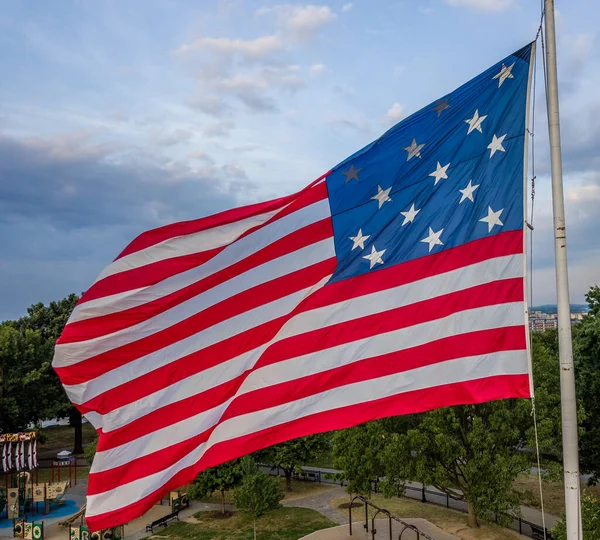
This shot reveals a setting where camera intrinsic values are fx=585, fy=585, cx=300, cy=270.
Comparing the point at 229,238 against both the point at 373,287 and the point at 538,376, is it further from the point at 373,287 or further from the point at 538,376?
→ the point at 538,376

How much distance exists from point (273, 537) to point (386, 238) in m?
22.2

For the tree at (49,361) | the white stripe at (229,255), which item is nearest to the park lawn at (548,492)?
the white stripe at (229,255)

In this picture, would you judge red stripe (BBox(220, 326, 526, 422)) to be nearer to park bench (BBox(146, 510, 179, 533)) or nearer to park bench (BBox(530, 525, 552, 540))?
park bench (BBox(530, 525, 552, 540))

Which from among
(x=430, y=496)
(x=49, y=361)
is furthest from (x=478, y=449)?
(x=49, y=361)

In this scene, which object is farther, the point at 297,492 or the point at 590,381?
the point at 297,492

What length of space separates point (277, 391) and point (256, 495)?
2131 cm

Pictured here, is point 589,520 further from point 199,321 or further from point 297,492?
Answer: point 297,492

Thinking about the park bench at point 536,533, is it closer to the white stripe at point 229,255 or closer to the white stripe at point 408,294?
the white stripe at point 408,294

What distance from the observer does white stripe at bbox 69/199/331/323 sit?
9.25 m

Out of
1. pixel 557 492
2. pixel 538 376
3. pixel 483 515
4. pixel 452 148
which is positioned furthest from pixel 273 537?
pixel 452 148

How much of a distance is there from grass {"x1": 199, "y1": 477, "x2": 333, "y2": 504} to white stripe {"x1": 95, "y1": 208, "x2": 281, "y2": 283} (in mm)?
27623

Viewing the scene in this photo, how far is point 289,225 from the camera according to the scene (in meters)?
9.41

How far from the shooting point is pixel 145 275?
9.36m

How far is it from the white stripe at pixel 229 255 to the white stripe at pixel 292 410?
233 cm
